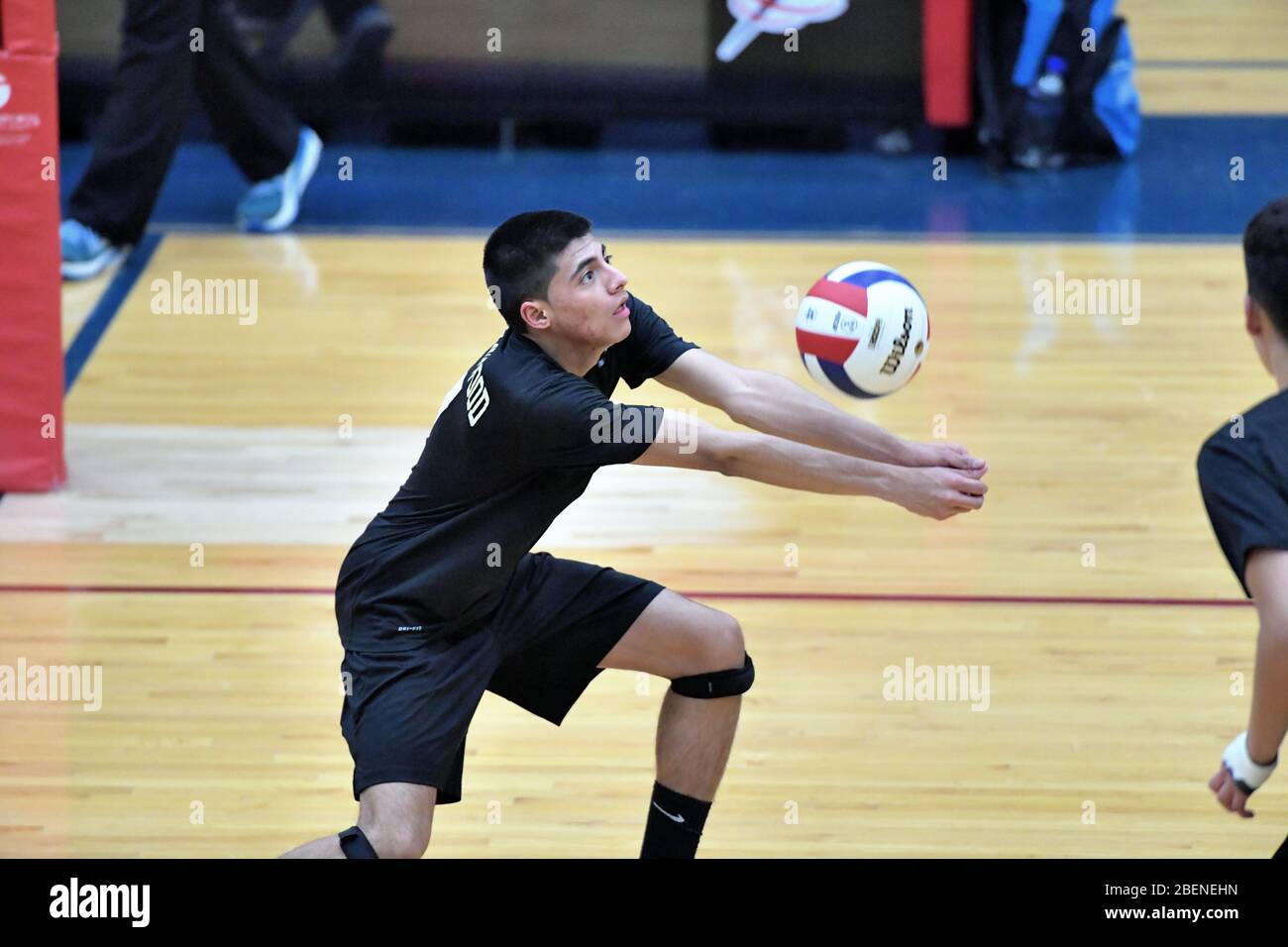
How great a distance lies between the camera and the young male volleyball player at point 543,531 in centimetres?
367

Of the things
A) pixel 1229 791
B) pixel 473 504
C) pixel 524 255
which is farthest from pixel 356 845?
pixel 1229 791

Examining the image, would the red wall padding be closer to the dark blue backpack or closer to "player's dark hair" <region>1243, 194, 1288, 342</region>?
"player's dark hair" <region>1243, 194, 1288, 342</region>

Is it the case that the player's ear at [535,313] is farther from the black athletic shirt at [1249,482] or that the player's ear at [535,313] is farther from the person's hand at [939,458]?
the black athletic shirt at [1249,482]

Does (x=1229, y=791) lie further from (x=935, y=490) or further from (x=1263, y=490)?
(x=935, y=490)

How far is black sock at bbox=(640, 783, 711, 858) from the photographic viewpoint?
4.12 m

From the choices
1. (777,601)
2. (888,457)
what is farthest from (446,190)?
(888,457)

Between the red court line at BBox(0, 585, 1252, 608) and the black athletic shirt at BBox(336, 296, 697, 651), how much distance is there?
5.97 ft

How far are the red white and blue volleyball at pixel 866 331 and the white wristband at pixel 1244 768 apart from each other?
1.33 metres

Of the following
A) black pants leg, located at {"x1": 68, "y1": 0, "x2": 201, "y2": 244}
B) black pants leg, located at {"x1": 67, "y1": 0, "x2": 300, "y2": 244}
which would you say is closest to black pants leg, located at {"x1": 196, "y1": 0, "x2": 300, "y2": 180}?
black pants leg, located at {"x1": 67, "y1": 0, "x2": 300, "y2": 244}

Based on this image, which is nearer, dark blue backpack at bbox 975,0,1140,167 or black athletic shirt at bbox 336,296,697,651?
black athletic shirt at bbox 336,296,697,651

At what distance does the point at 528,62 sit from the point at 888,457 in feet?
23.2

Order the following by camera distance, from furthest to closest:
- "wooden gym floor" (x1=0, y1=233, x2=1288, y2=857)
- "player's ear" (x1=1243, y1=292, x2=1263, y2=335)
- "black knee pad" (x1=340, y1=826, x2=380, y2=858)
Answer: "wooden gym floor" (x1=0, y1=233, x2=1288, y2=857) → "black knee pad" (x1=340, y1=826, x2=380, y2=858) → "player's ear" (x1=1243, y1=292, x2=1263, y2=335)

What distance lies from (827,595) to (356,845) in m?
2.56

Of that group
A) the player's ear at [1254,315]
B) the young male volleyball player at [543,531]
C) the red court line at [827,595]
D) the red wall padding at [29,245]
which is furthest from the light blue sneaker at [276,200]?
the player's ear at [1254,315]
